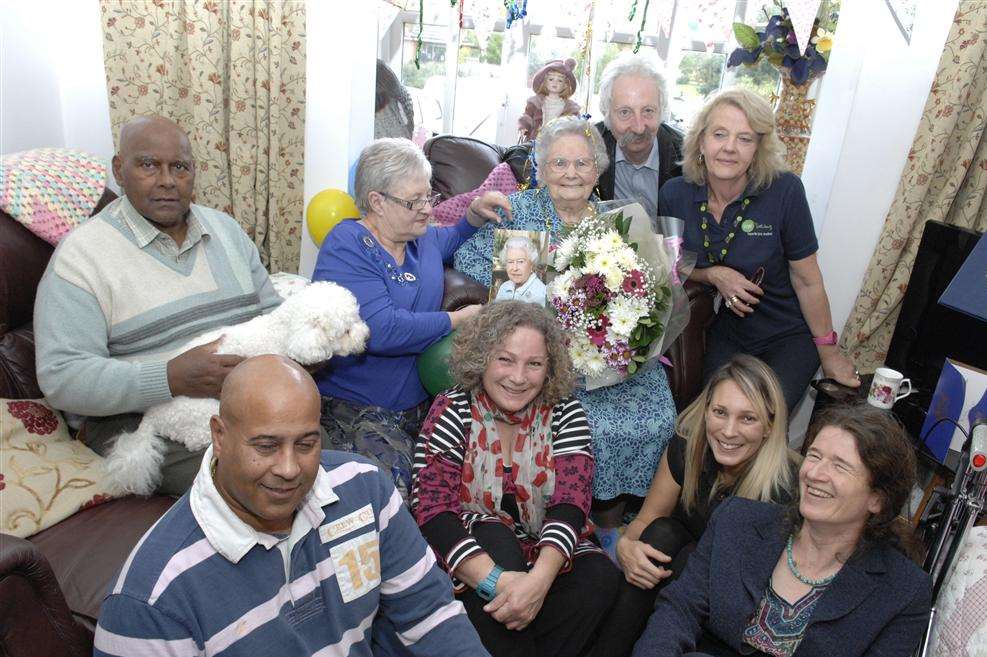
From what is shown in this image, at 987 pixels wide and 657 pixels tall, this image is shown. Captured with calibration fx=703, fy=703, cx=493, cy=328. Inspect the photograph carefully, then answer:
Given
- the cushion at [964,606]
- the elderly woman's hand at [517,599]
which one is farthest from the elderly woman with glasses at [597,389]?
the cushion at [964,606]

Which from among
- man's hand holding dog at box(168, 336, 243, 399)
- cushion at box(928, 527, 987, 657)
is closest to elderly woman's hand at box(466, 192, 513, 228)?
man's hand holding dog at box(168, 336, 243, 399)

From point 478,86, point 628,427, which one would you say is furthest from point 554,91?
point 628,427

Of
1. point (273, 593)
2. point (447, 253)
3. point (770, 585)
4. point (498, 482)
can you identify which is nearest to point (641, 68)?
point (447, 253)

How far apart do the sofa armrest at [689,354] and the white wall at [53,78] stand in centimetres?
241

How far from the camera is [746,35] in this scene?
134 inches

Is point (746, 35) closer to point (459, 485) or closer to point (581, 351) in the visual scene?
point (581, 351)

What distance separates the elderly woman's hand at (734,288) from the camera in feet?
8.57

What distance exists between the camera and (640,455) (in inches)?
92.0

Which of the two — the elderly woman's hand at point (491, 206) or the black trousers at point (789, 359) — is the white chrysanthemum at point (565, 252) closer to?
the elderly woman's hand at point (491, 206)

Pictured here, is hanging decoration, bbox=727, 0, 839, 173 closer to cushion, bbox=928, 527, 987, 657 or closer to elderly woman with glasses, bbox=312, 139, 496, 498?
elderly woman with glasses, bbox=312, 139, 496, 498

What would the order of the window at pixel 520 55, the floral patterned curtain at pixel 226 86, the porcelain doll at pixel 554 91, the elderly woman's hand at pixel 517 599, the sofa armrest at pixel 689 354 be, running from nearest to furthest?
the elderly woman's hand at pixel 517 599 < the sofa armrest at pixel 689 354 < the floral patterned curtain at pixel 226 86 < the porcelain doll at pixel 554 91 < the window at pixel 520 55

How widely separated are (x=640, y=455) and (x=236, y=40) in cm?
232

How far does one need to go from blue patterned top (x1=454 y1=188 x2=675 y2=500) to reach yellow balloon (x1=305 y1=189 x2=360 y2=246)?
868mm

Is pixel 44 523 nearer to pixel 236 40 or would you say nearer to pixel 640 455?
pixel 640 455
